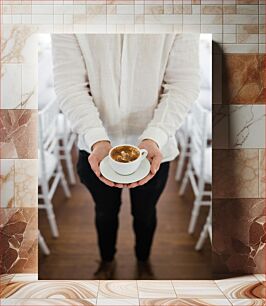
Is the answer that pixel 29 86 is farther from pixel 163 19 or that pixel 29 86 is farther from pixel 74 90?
pixel 163 19

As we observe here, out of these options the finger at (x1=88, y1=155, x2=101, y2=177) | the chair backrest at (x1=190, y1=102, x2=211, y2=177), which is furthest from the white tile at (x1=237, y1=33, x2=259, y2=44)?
the finger at (x1=88, y1=155, x2=101, y2=177)

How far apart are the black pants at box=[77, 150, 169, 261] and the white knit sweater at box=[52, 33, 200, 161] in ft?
0.26

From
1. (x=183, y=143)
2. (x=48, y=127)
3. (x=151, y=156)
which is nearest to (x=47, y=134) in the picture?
(x=48, y=127)

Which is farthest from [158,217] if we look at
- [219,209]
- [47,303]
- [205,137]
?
[47,303]

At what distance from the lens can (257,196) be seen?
168 centimetres

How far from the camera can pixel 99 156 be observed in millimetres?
1614

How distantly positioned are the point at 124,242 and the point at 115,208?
121 millimetres

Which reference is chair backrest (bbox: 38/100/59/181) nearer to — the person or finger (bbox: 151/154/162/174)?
the person

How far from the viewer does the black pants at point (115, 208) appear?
5.40 ft

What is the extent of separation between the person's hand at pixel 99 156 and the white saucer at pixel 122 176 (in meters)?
0.01

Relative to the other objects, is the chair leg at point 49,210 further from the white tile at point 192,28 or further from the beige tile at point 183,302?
the white tile at point 192,28

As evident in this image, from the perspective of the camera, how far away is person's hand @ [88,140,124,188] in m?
1.61

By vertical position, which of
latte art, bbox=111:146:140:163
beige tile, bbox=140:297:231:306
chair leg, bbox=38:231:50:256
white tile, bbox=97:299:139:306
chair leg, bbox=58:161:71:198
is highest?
latte art, bbox=111:146:140:163

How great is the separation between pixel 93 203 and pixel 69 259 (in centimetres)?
21
